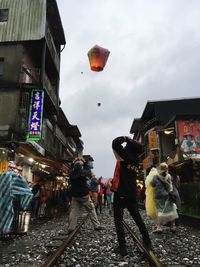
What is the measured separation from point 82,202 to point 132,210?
113 inches

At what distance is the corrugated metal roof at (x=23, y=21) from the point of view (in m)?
20.0

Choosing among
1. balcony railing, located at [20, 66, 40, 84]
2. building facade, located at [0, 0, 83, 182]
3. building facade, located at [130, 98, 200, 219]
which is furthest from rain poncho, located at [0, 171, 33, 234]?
balcony railing, located at [20, 66, 40, 84]

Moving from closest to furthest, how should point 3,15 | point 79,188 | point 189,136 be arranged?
point 79,188 → point 3,15 → point 189,136

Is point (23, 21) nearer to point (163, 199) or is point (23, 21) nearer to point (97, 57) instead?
point (97, 57)

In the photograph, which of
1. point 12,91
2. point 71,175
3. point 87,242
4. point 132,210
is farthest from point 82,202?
point 12,91

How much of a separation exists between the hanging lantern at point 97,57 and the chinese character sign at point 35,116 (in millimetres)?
9663

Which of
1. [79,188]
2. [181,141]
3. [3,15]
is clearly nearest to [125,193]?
[79,188]

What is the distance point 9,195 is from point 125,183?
8.49ft

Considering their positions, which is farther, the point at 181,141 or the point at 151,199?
the point at 181,141

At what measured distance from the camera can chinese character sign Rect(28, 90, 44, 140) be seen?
17094 mm

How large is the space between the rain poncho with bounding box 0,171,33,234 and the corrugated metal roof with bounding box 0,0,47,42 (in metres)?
15.6

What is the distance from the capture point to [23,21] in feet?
67.6

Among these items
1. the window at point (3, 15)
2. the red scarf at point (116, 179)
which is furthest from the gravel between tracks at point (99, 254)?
the window at point (3, 15)

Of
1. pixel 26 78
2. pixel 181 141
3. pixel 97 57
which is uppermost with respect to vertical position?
pixel 26 78
